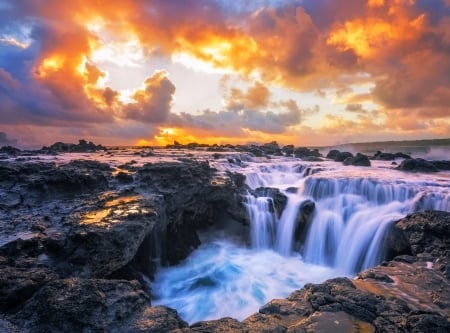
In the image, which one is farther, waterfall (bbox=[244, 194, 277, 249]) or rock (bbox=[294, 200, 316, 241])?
waterfall (bbox=[244, 194, 277, 249])

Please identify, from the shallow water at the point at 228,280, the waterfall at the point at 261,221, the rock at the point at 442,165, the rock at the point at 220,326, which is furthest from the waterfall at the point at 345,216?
the rock at the point at 442,165

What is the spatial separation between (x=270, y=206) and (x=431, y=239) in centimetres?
774

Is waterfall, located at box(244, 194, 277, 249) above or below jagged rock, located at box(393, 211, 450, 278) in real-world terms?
below

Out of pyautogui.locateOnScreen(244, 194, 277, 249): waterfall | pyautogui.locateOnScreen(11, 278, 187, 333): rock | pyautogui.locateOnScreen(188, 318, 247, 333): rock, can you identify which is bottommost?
pyautogui.locateOnScreen(244, 194, 277, 249): waterfall

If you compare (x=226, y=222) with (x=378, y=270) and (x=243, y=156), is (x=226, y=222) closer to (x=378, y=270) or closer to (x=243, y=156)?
(x=378, y=270)

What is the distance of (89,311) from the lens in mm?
5191

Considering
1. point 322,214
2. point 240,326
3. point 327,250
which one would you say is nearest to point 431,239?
point 327,250

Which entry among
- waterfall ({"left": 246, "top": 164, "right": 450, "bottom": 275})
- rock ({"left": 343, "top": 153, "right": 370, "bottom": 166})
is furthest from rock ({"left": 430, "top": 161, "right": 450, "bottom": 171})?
waterfall ({"left": 246, "top": 164, "right": 450, "bottom": 275})

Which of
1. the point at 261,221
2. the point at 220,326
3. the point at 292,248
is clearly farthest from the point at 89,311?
the point at 261,221

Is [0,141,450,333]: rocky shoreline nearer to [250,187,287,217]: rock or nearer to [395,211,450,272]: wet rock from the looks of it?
[395,211,450,272]: wet rock

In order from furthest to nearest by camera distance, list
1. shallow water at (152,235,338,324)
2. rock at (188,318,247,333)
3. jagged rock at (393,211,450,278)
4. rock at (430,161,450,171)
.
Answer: rock at (430,161,450,171)
shallow water at (152,235,338,324)
jagged rock at (393,211,450,278)
rock at (188,318,247,333)

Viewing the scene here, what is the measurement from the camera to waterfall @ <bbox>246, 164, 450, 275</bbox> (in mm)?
12953

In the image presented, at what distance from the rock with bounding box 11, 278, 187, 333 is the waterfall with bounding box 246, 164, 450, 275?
938 centimetres

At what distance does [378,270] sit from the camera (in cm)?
823
